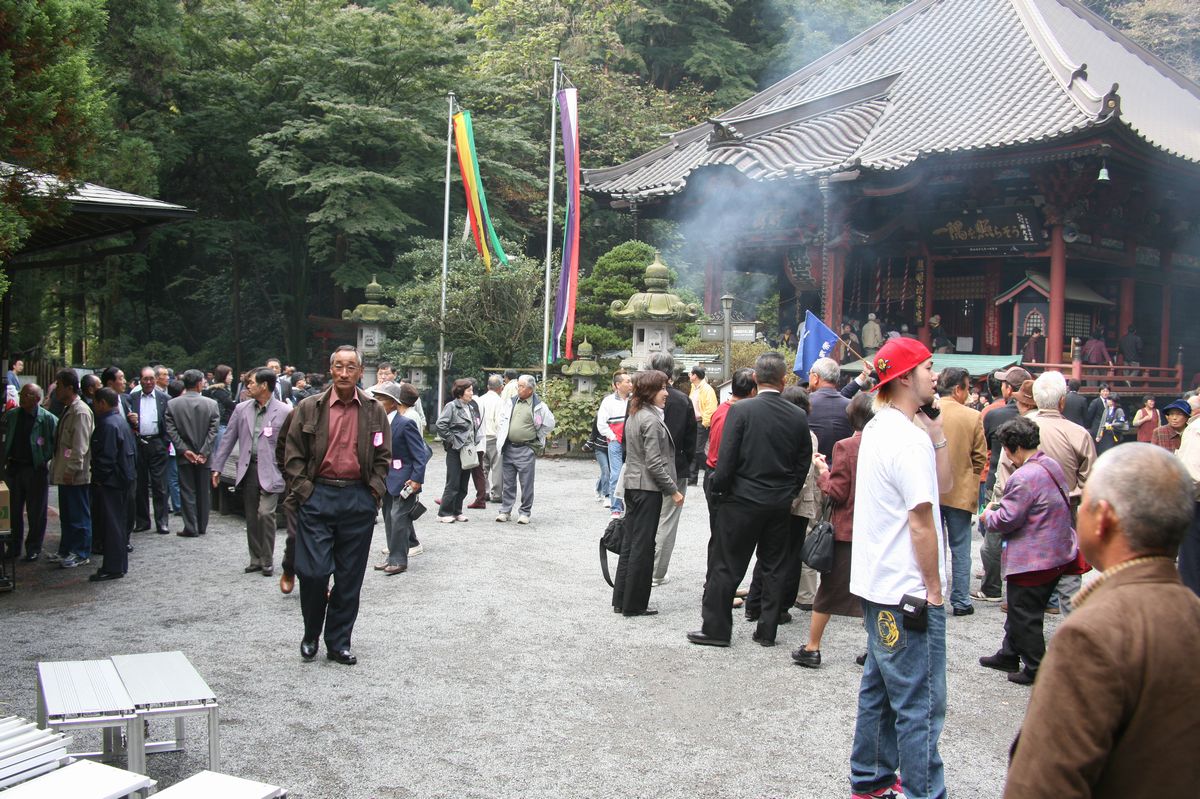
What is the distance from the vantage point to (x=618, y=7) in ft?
92.2

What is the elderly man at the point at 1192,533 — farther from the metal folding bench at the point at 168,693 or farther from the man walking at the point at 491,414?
the man walking at the point at 491,414

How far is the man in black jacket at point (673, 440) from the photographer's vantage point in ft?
25.8

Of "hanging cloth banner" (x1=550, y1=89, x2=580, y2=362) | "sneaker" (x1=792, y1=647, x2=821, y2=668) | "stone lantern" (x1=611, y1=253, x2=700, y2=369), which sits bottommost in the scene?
"sneaker" (x1=792, y1=647, x2=821, y2=668)

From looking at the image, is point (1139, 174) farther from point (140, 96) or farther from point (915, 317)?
point (140, 96)

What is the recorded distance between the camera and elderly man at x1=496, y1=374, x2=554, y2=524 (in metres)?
11.1

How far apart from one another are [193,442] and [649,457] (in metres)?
5.45

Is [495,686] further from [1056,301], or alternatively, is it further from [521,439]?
[1056,301]

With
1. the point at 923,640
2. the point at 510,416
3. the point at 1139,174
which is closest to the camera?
the point at 923,640

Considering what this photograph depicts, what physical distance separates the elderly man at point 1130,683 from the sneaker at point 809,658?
13.1ft

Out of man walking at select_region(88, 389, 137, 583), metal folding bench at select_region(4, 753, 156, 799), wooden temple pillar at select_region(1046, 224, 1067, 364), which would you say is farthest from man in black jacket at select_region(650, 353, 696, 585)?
wooden temple pillar at select_region(1046, 224, 1067, 364)

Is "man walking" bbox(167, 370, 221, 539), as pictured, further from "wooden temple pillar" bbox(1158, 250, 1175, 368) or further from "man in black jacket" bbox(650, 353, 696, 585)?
"wooden temple pillar" bbox(1158, 250, 1175, 368)

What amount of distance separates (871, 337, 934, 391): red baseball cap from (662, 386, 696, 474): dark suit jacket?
158 inches

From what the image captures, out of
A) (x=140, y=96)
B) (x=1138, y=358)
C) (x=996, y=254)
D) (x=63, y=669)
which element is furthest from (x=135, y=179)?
(x=1138, y=358)

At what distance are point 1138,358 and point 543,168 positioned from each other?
49.3 feet
